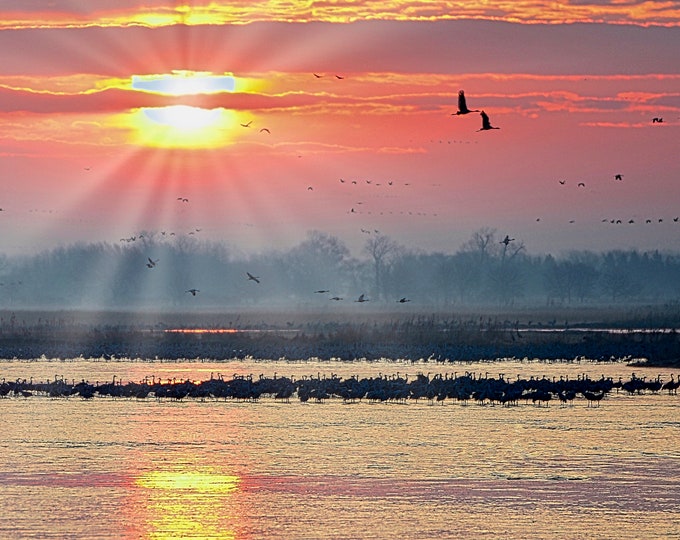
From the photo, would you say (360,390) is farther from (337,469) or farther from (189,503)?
(189,503)

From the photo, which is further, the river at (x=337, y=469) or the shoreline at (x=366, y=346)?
the shoreline at (x=366, y=346)

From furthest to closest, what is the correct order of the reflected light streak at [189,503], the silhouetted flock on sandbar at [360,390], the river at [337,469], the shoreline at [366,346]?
the shoreline at [366,346] → the silhouetted flock on sandbar at [360,390] → the river at [337,469] → the reflected light streak at [189,503]

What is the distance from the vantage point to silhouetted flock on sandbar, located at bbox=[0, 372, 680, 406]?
45969 millimetres

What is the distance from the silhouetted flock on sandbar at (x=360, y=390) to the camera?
46.0m

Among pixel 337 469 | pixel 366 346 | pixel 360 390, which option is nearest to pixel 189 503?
pixel 337 469

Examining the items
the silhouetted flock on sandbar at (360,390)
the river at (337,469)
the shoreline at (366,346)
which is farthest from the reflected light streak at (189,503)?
the shoreline at (366,346)

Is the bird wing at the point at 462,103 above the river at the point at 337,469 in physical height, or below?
above

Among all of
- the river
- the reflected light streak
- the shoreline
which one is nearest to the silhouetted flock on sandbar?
the river

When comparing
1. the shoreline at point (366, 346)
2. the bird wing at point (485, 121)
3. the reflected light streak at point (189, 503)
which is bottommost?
the reflected light streak at point (189, 503)

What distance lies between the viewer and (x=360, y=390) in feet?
152

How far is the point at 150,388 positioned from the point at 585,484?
2197 cm

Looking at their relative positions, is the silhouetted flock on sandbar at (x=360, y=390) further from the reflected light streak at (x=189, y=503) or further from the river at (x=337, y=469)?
the reflected light streak at (x=189, y=503)

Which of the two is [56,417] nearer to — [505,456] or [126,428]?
[126,428]

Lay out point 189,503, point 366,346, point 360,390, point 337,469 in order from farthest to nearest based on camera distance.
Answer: point 366,346
point 360,390
point 337,469
point 189,503
